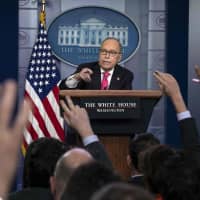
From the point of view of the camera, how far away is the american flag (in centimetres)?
840

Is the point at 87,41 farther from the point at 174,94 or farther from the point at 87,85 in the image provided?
the point at 174,94

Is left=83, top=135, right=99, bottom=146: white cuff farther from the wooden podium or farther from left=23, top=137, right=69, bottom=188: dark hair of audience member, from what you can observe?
the wooden podium

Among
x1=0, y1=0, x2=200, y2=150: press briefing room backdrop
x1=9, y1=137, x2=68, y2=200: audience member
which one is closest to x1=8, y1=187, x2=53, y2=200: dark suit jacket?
x1=9, y1=137, x2=68, y2=200: audience member

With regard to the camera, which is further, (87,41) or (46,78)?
(87,41)

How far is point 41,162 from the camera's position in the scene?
12.5ft

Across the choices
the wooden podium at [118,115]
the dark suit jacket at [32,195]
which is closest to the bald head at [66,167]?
the dark suit jacket at [32,195]

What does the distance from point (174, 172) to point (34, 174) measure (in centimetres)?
108

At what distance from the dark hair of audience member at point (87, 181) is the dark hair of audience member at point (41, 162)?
134 centimetres

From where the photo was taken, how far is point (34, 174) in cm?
379

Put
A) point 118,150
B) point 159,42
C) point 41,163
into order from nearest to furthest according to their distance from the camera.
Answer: point 41,163 < point 118,150 < point 159,42

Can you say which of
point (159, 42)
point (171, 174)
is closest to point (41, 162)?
point (171, 174)

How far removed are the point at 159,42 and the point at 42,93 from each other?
1.88m

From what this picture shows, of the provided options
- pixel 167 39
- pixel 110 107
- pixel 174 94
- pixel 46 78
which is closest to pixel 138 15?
Result: pixel 167 39

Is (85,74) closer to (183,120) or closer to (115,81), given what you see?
(115,81)
